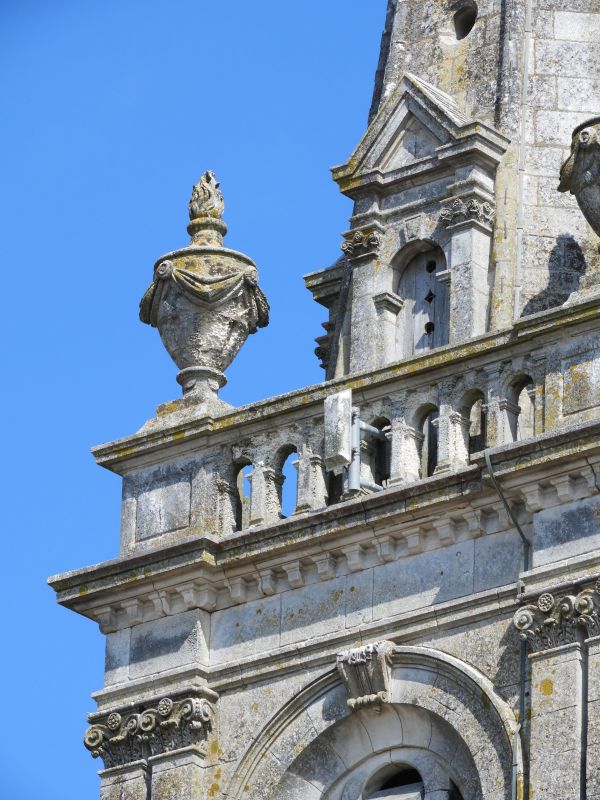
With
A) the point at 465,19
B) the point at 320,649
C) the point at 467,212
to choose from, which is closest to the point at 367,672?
the point at 320,649

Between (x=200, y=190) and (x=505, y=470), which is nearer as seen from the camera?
(x=505, y=470)

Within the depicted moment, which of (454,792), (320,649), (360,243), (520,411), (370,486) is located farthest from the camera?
(360,243)

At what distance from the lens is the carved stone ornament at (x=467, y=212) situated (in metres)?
33.6

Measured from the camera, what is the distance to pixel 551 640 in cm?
2984

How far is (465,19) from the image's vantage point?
116 ft

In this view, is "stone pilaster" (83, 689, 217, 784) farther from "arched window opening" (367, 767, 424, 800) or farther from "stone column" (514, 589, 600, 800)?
"stone column" (514, 589, 600, 800)

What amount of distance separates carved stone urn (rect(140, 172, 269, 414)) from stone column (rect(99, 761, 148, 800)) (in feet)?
10.2

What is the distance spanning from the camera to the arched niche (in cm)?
3381

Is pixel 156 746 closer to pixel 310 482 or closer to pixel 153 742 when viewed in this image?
pixel 153 742

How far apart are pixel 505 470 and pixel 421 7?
6.67 metres

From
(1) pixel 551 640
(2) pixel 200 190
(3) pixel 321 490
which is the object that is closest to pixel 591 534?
(1) pixel 551 640

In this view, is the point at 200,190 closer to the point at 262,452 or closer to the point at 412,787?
the point at 262,452

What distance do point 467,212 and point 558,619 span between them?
5041 mm

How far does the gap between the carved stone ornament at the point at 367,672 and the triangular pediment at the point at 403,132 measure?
16.9 ft
